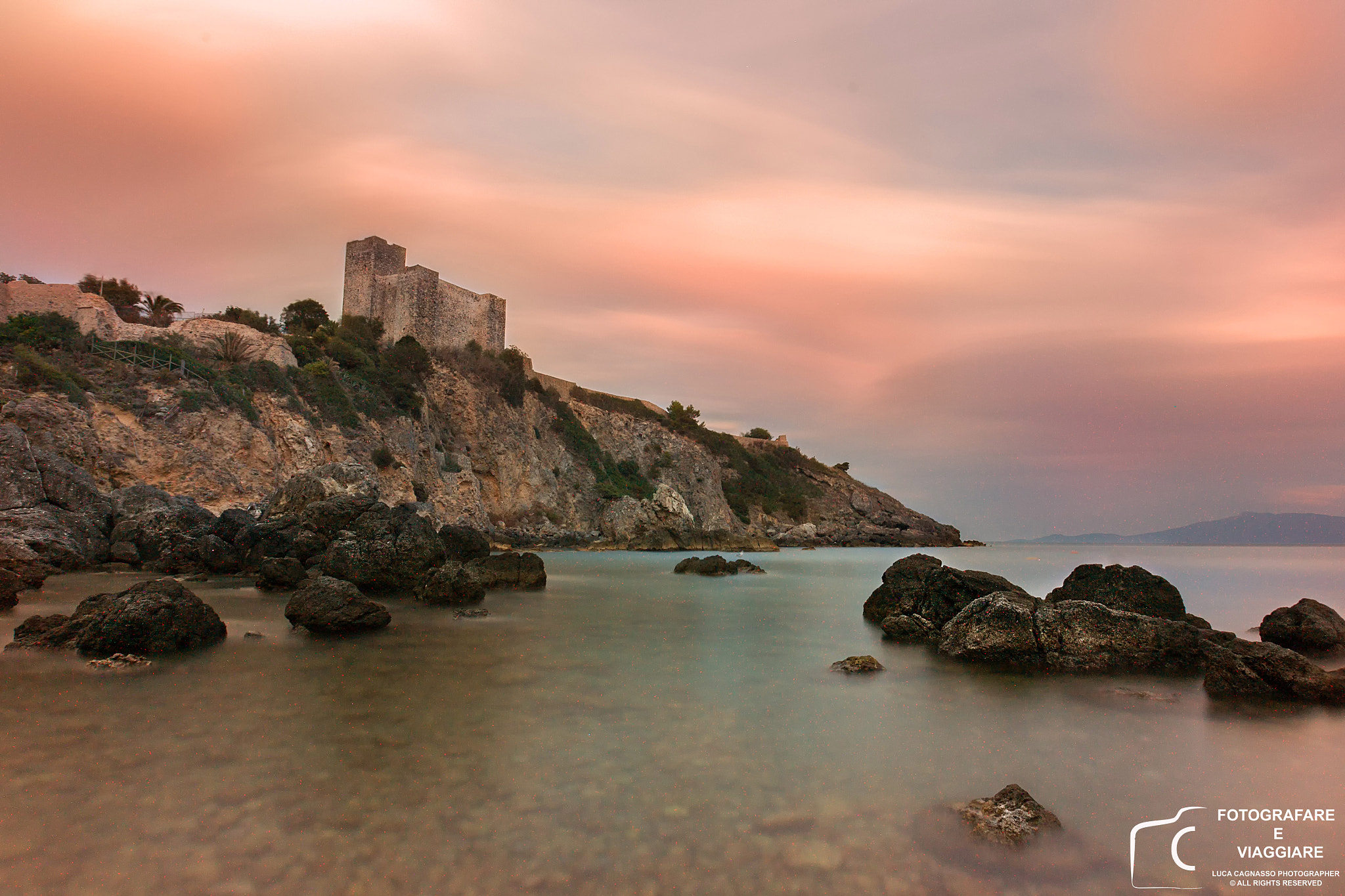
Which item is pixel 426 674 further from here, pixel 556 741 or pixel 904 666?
pixel 904 666

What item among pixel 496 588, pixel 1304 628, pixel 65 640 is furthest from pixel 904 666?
pixel 496 588

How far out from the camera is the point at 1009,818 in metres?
3.80

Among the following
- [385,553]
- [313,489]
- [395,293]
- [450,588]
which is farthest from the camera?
[395,293]

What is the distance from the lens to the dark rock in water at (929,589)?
10.9 m

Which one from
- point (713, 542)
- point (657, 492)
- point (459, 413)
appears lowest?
point (713, 542)

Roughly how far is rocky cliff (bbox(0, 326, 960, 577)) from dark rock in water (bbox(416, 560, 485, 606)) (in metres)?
9.92

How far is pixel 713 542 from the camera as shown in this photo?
47.4m

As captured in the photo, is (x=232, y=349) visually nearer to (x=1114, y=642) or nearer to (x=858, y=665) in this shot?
(x=858, y=665)

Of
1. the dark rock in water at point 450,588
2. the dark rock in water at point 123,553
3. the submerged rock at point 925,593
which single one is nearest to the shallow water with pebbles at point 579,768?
the submerged rock at point 925,593

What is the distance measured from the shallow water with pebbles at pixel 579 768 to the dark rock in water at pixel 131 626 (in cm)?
39

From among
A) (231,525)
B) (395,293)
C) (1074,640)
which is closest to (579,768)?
(1074,640)

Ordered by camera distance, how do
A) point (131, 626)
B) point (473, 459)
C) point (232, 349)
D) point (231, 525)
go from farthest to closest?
point (473, 459) → point (232, 349) → point (231, 525) → point (131, 626)

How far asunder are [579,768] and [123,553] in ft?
58.3

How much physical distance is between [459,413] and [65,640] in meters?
37.6
